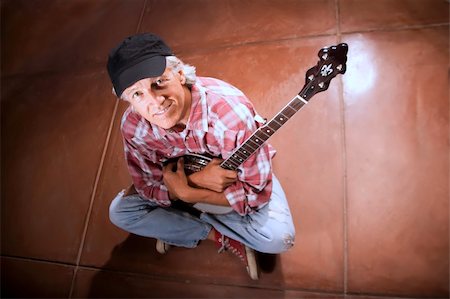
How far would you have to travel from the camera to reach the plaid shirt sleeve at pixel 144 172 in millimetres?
1246

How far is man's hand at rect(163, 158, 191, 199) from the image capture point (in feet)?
4.06

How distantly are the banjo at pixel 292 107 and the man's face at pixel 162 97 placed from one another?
23cm

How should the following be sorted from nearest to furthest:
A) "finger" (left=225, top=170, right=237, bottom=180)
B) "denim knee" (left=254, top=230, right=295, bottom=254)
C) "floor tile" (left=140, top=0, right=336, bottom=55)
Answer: "finger" (left=225, top=170, right=237, bottom=180), "denim knee" (left=254, top=230, right=295, bottom=254), "floor tile" (left=140, top=0, right=336, bottom=55)

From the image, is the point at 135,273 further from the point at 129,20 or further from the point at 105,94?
the point at 129,20

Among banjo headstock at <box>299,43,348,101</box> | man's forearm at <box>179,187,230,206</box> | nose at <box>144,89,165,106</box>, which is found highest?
banjo headstock at <box>299,43,348,101</box>

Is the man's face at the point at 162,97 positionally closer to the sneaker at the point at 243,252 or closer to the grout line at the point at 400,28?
the sneaker at the point at 243,252

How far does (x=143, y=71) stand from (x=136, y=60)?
36 millimetres

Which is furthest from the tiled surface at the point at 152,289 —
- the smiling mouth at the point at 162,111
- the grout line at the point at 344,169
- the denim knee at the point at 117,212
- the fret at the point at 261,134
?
the smiling mouth at the point at 162,111

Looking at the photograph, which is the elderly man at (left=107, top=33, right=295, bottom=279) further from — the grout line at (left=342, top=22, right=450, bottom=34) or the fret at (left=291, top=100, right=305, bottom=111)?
the grout line at (left=342, top=22, right=450, bottom=34)

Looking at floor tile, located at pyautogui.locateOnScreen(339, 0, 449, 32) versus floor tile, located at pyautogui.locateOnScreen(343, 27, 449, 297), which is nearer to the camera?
floor tile, located at pyautogui.locateOnScreen(343, 27, 449, 297)

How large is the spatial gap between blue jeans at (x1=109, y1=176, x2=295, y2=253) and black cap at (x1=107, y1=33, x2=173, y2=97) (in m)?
0.60

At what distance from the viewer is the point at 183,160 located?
128cm

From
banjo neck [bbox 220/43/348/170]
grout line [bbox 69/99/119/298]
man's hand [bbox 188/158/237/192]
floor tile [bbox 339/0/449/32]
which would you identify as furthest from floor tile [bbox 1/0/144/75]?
banjo neck [bbox 220/43/348/170]

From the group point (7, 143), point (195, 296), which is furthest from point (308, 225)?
point (7, 143)
